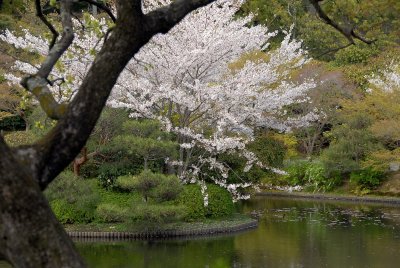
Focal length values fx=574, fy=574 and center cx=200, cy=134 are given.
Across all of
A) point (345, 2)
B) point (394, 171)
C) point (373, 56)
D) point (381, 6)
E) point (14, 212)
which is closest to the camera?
point (14, 212)

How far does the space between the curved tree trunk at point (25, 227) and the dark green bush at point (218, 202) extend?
11.6 metres

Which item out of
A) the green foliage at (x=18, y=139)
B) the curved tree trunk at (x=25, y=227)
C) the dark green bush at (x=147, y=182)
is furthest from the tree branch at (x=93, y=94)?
the green foliage at (x=18, y=139)

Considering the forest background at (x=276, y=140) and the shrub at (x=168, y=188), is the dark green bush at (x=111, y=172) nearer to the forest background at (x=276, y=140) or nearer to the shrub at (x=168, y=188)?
the forest background at (x=276, y=140)

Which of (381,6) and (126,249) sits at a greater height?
(381,6)

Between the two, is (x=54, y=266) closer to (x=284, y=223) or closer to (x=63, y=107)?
Answer: (x=63, y=107)

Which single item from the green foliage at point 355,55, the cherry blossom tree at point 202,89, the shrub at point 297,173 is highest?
the green foliage at point 355,55

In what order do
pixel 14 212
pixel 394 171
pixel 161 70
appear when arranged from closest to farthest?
pixel 14 212 < pixel 161 70 < pixel 394 171

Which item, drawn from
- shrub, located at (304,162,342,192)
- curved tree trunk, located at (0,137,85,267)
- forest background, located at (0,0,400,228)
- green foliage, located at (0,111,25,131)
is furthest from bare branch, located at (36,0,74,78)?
shrub, located at (304,162,342,192)

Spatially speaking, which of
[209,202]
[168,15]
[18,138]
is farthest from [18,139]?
[168,15]

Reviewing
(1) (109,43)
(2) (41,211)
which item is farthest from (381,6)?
(2) (41,211)

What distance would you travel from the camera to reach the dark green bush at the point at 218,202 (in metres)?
13.6

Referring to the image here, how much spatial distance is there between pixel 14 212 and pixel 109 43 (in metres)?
0.80

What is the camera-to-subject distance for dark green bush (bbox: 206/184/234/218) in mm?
13586

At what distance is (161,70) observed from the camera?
1359 cm
